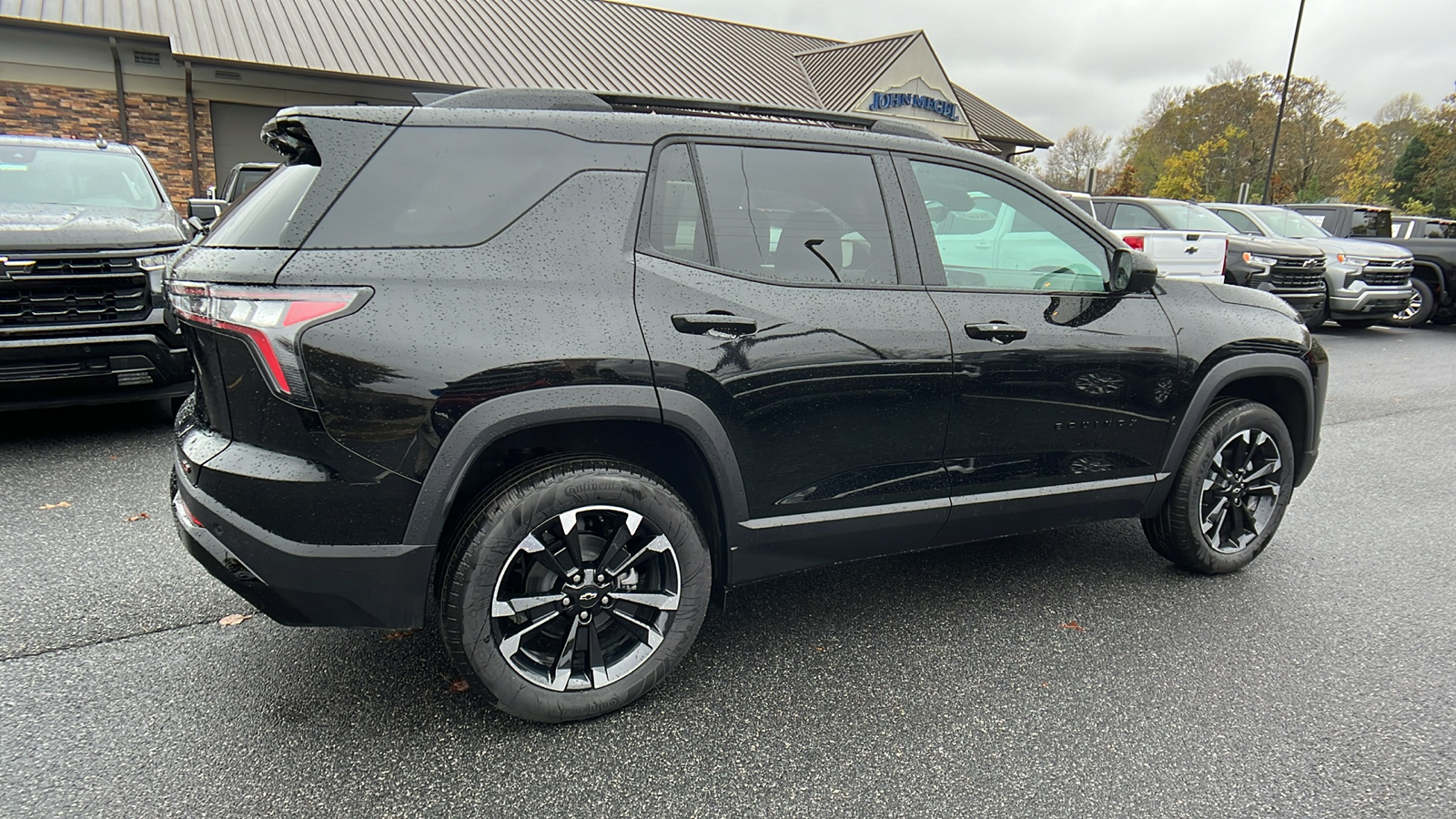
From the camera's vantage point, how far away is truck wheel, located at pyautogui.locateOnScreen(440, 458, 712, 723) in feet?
7.58

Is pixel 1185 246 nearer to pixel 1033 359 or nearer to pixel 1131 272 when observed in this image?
pixel 1131 272

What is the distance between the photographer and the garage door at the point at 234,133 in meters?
15.6

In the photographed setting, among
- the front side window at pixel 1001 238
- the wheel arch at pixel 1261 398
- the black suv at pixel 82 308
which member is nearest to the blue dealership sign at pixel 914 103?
the black suv at pixel 82 308

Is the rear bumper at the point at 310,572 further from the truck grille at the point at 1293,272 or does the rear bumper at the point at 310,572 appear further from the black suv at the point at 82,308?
the truck grille at the point at 1293,272

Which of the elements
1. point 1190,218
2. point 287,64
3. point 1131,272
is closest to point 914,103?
point 1190,218

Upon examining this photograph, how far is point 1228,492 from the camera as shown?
11.9 feet

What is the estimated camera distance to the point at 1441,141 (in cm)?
4016

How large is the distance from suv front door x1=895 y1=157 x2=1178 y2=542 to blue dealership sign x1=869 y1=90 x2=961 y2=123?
65.5 feet

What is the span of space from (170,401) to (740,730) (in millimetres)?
5790

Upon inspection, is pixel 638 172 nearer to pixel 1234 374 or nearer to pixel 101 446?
pixel 1234 374

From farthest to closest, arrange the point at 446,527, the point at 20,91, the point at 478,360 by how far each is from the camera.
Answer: the point at 20,91, the point at 446,527, the point at 478,360

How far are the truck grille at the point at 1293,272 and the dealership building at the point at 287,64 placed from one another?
23.2 ft

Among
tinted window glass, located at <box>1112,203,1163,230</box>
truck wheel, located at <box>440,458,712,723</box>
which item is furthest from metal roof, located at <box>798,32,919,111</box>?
truck wheel, located at <box>440,458,712,723</box>

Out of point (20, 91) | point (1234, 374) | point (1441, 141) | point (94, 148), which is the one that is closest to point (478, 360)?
point (1234, 374)
